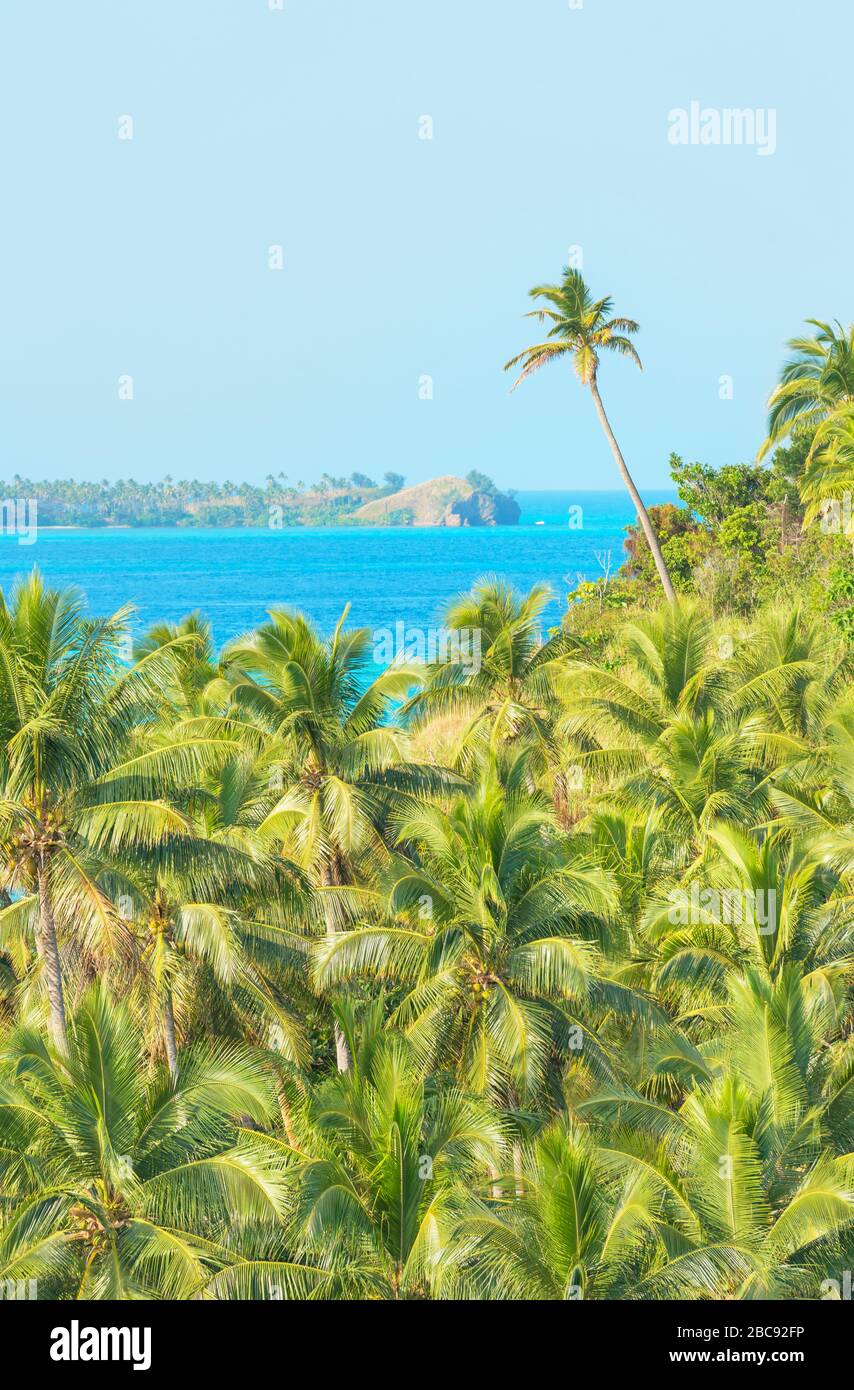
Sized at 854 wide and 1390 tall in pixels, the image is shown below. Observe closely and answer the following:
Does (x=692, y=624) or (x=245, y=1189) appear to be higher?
(x=692, y=624)

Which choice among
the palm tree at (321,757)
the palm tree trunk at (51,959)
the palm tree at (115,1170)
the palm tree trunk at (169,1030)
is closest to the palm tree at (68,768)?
the palm tree trunk at (51,959)

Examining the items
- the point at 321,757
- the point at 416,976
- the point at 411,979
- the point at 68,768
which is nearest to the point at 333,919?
the point at 321,757

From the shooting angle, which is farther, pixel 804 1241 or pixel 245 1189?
pixel 245 1189

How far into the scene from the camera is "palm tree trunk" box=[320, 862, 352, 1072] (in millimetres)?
23094

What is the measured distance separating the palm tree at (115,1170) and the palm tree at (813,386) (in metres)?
32.4

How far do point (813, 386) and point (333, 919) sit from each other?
88.7ft

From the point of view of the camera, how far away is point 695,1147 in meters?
15.2

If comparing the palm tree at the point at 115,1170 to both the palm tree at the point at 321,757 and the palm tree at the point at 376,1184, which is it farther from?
the palm tree at the point at 321,757

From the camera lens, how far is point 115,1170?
48.6 feet

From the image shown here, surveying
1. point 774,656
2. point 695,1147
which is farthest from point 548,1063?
point 774,656

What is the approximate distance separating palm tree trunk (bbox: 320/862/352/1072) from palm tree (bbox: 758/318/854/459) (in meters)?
23.6

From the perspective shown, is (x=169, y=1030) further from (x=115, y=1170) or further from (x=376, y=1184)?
(x=376, y=1184)

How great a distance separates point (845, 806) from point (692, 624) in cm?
663
